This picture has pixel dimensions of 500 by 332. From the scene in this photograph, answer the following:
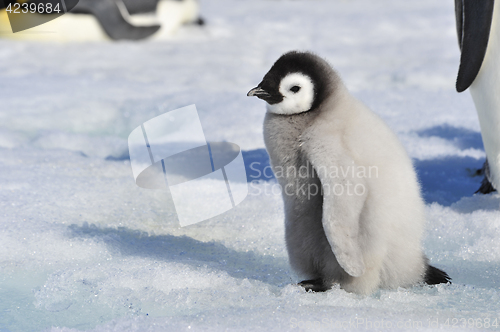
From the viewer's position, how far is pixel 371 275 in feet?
4.35

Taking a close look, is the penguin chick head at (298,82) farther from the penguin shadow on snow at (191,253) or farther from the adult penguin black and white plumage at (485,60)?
the adult penguin black and white plumage at (485,60)

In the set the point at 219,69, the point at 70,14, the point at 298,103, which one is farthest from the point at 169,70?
the point at 298,103

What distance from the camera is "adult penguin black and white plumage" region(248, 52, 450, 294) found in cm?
125

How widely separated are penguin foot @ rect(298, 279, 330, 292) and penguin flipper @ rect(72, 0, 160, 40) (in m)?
5.20

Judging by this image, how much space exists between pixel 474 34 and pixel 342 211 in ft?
3.79

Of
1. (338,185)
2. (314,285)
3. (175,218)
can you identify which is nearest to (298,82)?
(338,185)

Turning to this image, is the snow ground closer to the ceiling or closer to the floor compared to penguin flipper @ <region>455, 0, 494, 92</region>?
closer to the floor

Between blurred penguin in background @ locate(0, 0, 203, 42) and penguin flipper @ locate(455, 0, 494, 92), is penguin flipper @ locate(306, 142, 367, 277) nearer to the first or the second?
penguin flipper @ locate(455, 0, 494, 92)

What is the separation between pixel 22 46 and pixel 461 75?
4.46m

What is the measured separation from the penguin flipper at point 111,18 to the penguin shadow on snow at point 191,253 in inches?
182

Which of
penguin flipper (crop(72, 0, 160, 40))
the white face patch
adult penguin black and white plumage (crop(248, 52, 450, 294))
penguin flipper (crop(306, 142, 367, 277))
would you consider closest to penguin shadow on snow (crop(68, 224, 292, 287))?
adult penguin black and white plumage (crop(248, 52, 450, 294))

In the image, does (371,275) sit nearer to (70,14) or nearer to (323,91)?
(323,91)

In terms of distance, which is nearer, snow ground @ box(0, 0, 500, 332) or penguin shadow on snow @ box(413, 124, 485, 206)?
snow ground @ box(0, 0, 500, 332)

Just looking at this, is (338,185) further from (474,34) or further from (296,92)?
(474,34)
